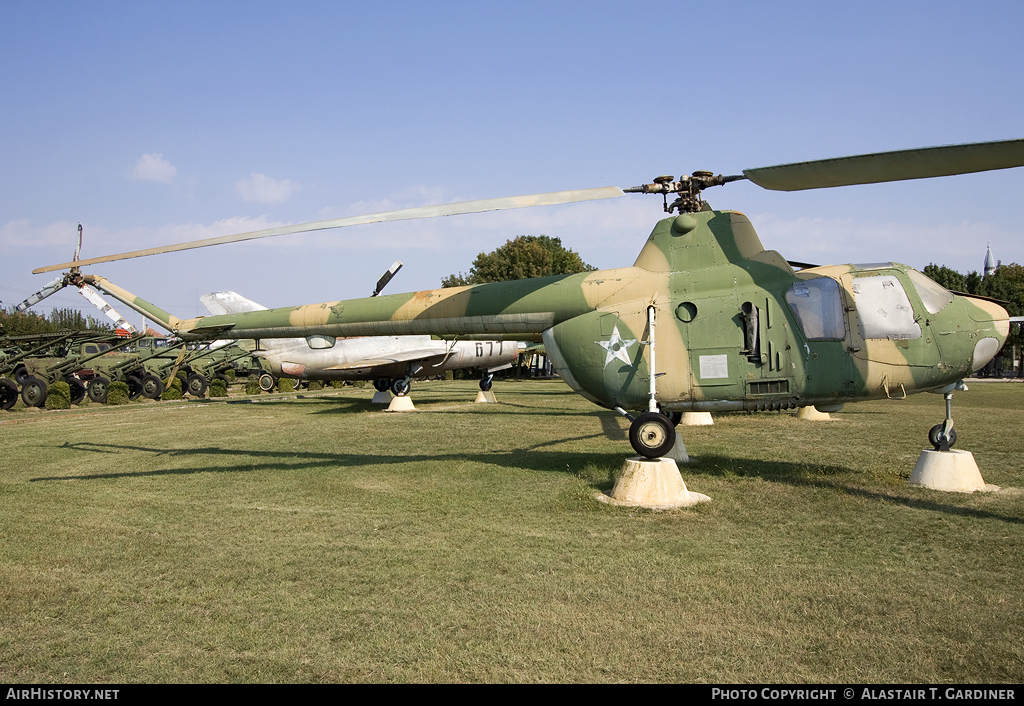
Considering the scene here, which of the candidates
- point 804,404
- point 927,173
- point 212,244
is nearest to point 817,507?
point 804,404

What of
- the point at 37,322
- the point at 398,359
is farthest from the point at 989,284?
the point at 37,322

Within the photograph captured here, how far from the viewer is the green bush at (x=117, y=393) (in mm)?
23438

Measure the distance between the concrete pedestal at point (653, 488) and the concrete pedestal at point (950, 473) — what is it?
2.76 meters

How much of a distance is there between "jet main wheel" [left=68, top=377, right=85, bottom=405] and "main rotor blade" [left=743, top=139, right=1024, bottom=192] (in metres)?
23.7

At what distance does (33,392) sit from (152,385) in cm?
397

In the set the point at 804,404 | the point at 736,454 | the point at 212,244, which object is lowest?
the point at 736,454

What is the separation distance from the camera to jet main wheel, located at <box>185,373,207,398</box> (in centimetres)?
2653

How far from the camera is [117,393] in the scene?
2352 cm

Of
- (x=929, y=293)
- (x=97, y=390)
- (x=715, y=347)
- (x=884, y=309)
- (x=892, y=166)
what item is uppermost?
(x=892, y=166)

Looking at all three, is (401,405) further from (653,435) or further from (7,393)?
(7,393)

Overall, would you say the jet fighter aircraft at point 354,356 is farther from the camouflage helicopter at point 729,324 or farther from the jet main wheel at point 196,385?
the camouflage helicopter at point 729,324

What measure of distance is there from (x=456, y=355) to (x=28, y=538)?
17.0m

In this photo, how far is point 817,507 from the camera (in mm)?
6789

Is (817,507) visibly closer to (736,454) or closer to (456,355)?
(736,454)
